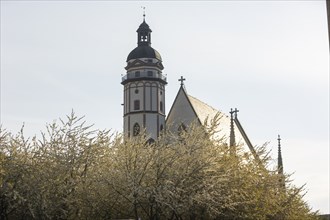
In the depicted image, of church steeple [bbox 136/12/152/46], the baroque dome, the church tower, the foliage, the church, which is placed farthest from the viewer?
church steeple [bbox 136/12/152/46]

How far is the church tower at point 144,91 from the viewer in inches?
2549

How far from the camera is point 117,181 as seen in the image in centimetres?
3025

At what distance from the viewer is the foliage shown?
29750 millimetres

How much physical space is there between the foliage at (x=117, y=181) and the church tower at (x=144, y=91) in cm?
3053

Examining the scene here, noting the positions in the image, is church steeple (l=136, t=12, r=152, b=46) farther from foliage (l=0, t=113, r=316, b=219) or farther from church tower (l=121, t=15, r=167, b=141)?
foliage (l=0, t=113, r=316, b=219)

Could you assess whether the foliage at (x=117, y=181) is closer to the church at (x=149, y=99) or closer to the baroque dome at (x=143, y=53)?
the church at (x=149, y=99)

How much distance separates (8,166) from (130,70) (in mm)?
37148

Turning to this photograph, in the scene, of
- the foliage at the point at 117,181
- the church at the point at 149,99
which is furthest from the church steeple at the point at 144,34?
the foliage at the point at 117,181

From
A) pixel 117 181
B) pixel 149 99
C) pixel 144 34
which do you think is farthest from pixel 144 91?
pixel 117 181

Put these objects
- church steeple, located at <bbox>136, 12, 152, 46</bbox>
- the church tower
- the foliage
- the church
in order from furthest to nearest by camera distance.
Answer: church steeple, located at <bbox>136, 12, 152, 46</bbox> → the church tower → the church → the foliage

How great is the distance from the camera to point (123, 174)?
99.3 feet

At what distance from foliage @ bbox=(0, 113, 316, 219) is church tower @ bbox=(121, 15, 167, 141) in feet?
100

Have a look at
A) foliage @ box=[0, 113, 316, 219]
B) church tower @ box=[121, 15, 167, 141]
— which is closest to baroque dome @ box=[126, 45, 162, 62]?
church tower @ box=[121, 15, 167, 141]

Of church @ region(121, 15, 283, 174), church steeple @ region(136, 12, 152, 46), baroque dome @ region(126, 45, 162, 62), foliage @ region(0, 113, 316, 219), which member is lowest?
foliage @ region(0, 113, 316, 219)
